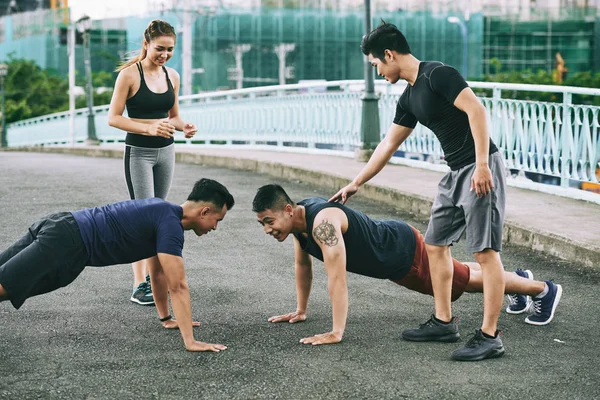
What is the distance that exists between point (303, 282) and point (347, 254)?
1.19 feet

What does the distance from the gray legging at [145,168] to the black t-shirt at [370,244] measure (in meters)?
1.36

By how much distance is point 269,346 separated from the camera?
5.06m

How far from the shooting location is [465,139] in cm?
495

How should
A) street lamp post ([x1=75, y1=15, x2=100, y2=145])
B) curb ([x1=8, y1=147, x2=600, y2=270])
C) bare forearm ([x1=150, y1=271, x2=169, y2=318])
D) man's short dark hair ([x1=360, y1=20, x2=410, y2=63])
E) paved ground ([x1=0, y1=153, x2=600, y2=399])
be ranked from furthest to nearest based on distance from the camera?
street lamp post ([x1=75, y1=15, x2=100, y2=145]), curb ([x1=8, y1=147, x2=600, y2=270]), bare forearm ([x1=150, y1=271, x2=169, y2=318]), man's short dark hair ([x1=360, y1=20, x2=410, y2=63]), paved ground ([x1=0, y1=153, x2=600, y2=399])

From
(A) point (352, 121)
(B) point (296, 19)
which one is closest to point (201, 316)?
(A) point (352, 121)

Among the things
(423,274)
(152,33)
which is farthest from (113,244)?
(423,274)

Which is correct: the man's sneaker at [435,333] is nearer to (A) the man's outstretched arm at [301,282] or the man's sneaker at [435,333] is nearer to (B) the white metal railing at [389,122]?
(A) the man's outstretched arm at [301,282]

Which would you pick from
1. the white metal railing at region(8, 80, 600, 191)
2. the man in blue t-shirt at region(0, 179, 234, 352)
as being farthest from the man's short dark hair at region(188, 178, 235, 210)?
the white metal railing at region(8, 80, 600, 191)

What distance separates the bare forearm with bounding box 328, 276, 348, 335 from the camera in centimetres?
502

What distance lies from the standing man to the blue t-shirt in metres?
1.34

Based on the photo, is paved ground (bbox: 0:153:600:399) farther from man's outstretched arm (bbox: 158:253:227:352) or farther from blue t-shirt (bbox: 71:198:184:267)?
blue t-shirt (bbox: 71:198:184:267)

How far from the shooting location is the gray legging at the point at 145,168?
20.4 ft

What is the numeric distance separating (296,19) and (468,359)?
61251 millimetres

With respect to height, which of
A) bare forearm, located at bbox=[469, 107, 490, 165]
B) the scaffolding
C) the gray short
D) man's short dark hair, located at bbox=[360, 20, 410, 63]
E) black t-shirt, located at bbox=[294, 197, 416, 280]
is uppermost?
the scaffolding
